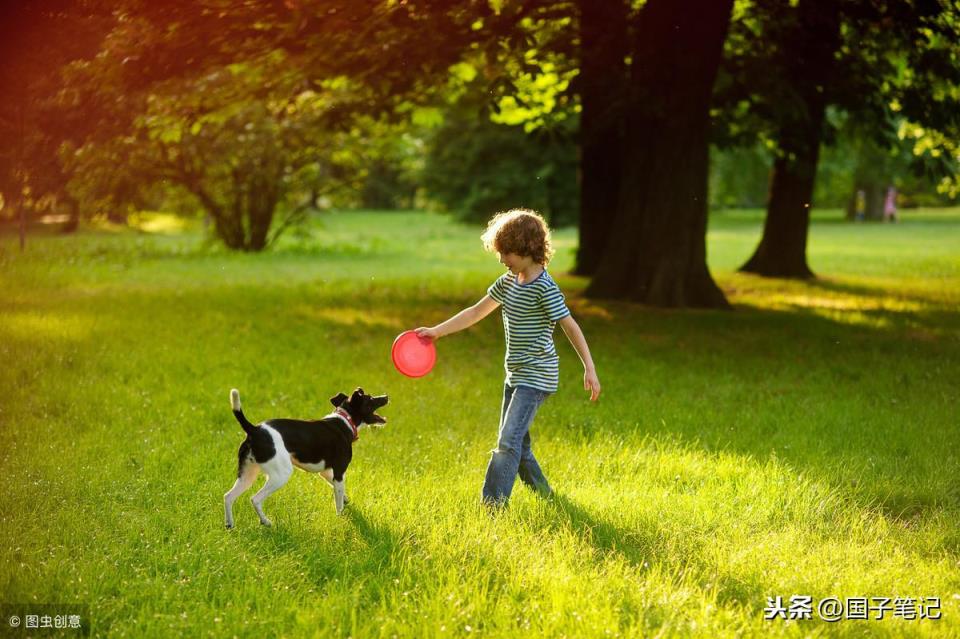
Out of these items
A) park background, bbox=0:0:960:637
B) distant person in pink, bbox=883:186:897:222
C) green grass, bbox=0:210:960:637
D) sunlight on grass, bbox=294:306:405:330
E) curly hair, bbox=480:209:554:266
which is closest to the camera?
green grass, bbox=0:210:960:637

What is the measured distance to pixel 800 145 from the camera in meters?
17.0

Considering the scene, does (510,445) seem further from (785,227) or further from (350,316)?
(785,227)

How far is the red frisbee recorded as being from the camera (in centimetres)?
591

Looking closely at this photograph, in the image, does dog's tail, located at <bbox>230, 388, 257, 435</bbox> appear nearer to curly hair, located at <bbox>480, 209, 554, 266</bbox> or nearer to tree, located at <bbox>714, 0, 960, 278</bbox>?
curly hair, located at <bbox>480, 209, 554, 266</bbox>

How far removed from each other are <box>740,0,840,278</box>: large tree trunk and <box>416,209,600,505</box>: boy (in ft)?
29.4

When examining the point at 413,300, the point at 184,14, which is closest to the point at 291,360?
the point at 184,14

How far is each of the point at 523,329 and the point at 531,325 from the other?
0.18 feet

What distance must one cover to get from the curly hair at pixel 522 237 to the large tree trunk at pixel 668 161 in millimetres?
8070

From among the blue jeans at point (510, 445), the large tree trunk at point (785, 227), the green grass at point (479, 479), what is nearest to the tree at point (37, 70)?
the green grass at point (479, 479)

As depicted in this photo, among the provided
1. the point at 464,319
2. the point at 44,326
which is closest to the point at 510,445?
the point at 464,319

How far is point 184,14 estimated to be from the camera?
11.8m

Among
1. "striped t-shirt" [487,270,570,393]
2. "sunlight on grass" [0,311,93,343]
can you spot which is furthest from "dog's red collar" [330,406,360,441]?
"sunlight on grass" [0,311,93,343]

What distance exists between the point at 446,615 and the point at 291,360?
6.45 meters

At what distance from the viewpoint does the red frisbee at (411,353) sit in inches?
233
